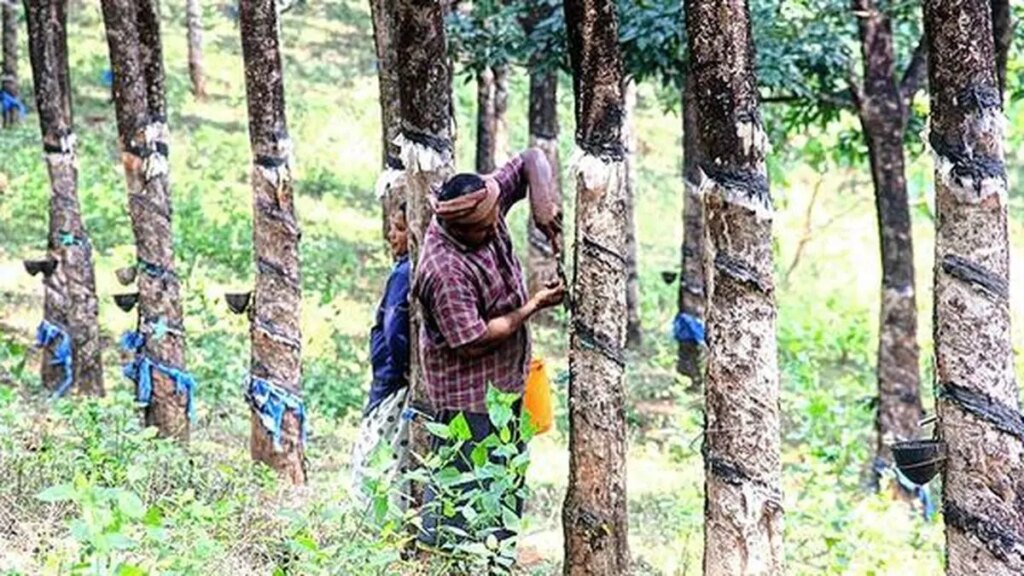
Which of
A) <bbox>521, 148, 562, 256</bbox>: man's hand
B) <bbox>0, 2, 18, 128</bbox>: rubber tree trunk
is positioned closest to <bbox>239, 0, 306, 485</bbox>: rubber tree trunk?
<bbox>521, 148, 562, 256</bbox>: man's hand

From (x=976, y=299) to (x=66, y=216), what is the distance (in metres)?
6.42

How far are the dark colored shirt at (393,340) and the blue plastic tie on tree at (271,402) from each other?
2.79ft

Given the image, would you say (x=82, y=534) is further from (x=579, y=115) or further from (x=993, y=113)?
(x=993, y=113)

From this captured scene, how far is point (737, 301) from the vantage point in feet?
12.3

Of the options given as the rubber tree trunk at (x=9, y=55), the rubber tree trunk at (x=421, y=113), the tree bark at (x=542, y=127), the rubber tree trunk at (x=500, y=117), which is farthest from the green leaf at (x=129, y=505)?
the rubber tree trunk at (x=9, y=55)

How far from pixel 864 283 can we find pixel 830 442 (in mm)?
10595

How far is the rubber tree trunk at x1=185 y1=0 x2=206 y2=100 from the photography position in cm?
2027

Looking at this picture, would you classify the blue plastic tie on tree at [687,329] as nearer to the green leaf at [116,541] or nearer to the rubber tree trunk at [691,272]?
the rubber tree trunk at [691,272]

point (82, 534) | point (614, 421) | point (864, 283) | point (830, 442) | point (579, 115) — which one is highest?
point (579, 115)

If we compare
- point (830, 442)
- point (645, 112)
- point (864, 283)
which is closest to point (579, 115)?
point (830, 442)

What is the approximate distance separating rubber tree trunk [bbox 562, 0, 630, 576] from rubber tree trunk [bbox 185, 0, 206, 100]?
16404mm

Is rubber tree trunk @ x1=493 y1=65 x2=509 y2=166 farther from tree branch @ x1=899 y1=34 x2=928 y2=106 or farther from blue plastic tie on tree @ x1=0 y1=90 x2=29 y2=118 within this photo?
blue plastic tie on tree @ x1=0 y1=90 x2=29 y2=118

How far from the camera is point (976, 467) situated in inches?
138

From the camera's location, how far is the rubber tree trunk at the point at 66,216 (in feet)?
27.5
